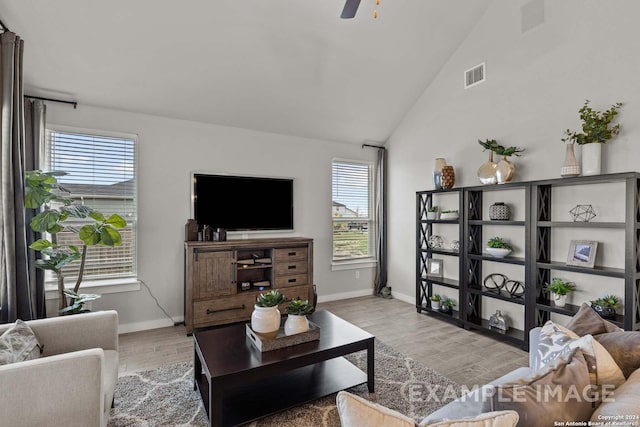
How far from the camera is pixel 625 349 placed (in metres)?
1.33

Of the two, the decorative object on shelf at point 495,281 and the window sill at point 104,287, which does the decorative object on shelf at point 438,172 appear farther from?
the window sill at point 104,287

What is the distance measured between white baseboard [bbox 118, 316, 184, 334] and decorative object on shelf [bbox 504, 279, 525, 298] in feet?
12.5

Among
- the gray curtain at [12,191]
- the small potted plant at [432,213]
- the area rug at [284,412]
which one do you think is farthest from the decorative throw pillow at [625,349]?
the gray curtain at [12,191]

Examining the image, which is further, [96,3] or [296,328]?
[96,3]

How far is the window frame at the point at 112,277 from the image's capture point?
336 cm

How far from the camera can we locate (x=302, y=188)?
4859 millimetres

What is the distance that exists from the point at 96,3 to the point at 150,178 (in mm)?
1740

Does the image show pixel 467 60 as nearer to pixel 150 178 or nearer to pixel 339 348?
pixel 339 348

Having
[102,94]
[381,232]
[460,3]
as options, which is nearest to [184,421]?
[102,94]

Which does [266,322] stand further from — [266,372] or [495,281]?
[495,281]

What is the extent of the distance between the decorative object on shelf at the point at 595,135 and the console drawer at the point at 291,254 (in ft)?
9.94

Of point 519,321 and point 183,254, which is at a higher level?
point 183,254

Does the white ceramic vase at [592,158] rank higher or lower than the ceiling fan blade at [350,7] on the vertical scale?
lower

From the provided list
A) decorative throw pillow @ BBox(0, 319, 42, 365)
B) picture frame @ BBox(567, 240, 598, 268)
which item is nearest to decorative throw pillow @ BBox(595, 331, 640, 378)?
picture frame @ BBox(567, 240, 598, 268)
